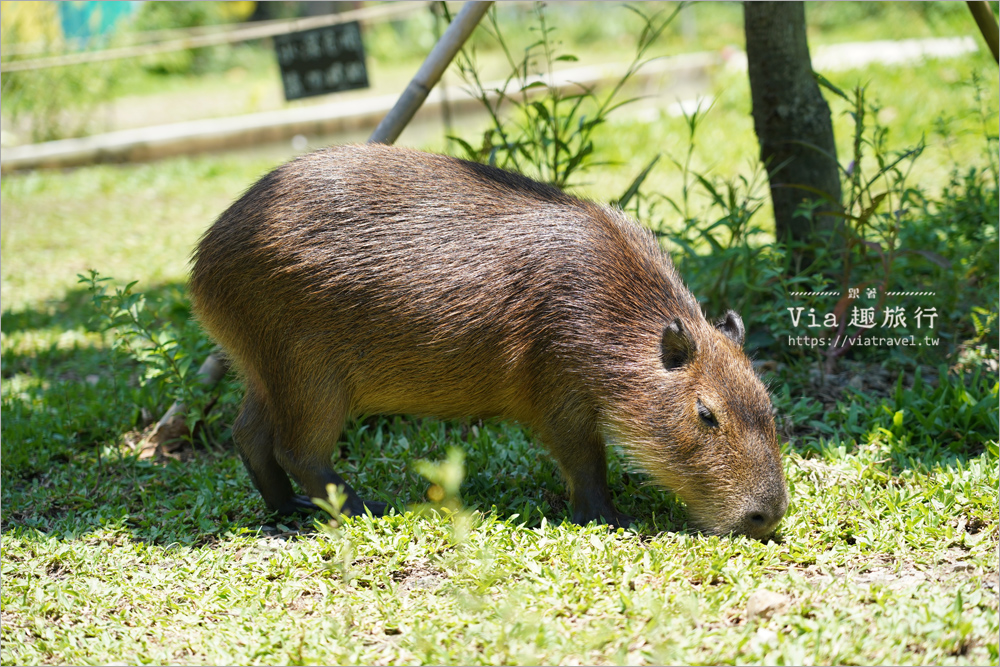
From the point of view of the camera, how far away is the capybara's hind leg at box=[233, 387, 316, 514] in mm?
3262

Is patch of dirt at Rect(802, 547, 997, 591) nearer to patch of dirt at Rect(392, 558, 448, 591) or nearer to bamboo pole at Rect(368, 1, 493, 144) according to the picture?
patch of dirt at Rect(392, 558, 448, 591)

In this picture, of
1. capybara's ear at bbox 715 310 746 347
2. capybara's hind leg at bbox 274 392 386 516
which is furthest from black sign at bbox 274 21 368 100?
capybara's ear at bbox 715 310 746 347

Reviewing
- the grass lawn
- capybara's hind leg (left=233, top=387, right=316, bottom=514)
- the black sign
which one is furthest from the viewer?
the black sign

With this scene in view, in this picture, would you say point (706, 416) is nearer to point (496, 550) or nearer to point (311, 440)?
point (496, 550)

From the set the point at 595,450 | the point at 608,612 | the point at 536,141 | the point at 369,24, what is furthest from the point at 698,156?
the point at 369,24

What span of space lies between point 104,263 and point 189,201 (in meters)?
1.84

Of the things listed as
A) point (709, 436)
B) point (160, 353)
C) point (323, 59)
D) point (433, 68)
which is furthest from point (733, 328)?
point (323, 59)

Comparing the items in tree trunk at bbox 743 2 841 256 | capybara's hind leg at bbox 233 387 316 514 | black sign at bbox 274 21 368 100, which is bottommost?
capybara's hind leg at bbox 233 387 316 514

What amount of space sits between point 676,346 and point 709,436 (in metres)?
0.31

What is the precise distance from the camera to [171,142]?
32.9 feet

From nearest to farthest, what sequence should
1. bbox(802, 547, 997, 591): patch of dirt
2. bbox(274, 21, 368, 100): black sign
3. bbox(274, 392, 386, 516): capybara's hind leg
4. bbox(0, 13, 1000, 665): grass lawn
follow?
bbox(0, 13, 1000, 665): grass lawn
bbox(802, 547, 997, 591): patch of dirt
bbox(274, 392, 386, 516): capybara's hind leg
bbox(274, 21, 368, 100): black sign

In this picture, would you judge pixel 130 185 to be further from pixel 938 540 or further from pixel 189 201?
pixel 938 540

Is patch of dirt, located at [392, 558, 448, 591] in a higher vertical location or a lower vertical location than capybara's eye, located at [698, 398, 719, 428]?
lower

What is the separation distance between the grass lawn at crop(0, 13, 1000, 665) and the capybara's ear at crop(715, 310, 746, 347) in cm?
50
